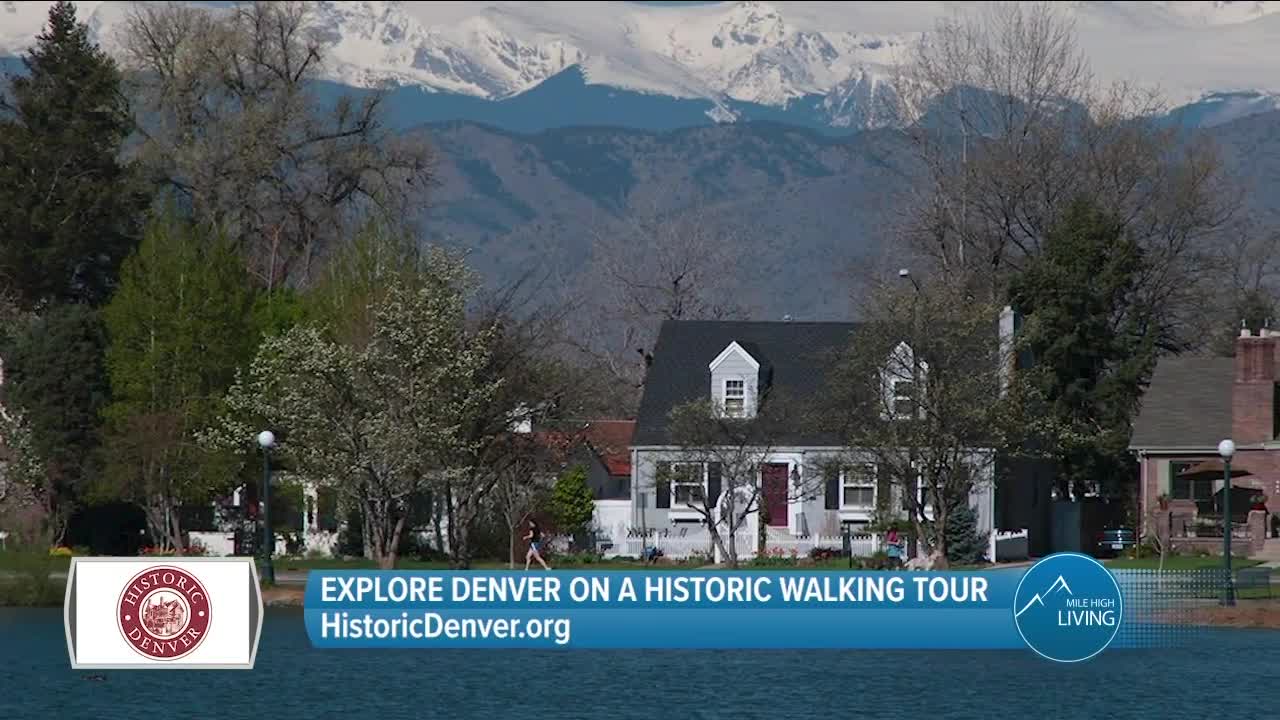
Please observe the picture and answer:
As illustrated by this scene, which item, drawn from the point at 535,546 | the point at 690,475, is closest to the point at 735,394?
the point at 690,475

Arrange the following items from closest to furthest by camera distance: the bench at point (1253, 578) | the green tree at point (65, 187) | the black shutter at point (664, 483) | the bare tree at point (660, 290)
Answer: the bench at point (1253, 578) < the black shutter at point (664, 483) < the green tree at point (65, 187) < the bare tree at point (660, 290)

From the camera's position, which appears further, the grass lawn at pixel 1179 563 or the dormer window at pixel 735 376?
the dormer window at pixel 735 376

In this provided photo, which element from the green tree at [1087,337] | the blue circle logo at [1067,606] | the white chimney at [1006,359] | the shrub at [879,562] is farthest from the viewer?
the green tree at [1087,337]

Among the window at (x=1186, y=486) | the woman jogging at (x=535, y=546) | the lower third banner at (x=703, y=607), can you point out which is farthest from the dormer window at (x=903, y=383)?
the lower third banner at (x=703, y=607)

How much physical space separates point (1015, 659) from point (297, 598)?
1684cm

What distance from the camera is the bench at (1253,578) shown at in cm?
5434

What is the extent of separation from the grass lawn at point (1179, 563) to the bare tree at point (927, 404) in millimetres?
4202

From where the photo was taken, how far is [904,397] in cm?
6281

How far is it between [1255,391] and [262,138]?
35551 mm

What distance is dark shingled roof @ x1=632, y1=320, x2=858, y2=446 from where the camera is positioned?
71.1 meters

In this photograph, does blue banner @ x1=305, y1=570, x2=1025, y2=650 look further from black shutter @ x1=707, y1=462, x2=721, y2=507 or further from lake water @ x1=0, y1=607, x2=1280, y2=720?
black shutter @ x1=707, y1=462, x2=721, y2=507

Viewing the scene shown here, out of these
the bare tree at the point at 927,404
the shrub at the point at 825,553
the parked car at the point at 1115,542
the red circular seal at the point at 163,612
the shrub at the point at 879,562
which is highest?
the bare tree at the point at 927,404

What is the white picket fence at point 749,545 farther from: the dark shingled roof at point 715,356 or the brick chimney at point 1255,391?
the brick chimney at point 1255,391

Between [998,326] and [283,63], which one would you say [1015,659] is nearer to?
[998,326]
